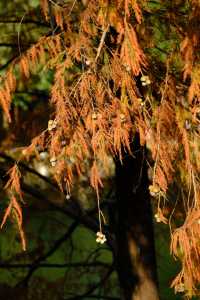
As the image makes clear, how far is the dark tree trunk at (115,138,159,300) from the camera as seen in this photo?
22.5ft

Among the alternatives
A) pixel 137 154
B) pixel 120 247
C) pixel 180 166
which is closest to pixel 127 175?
pixel 137 154

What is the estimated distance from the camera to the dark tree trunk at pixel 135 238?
685 cm

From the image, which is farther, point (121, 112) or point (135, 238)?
point (135, 238)

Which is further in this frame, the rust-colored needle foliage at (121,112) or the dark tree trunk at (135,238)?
the dark tree trunk at (135,238)

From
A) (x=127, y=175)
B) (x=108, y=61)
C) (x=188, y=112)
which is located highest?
(x=108, y=61)

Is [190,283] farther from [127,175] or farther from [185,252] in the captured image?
[127,175]

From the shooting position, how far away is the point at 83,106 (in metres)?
4.30

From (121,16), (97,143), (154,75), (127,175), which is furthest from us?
(127,175)

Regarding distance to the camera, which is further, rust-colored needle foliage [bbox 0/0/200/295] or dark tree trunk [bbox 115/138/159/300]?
dark tree trunk [bbox 115/138/159/300]

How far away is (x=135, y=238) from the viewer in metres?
6.94

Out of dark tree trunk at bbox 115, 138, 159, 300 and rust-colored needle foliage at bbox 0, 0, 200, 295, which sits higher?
rust-colored needle foliage at bbox 0, 0, 200, 295

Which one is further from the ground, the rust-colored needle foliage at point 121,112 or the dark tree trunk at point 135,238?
the rust-colored needle foliage at point 121,112

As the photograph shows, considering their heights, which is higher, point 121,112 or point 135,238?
point 121,112

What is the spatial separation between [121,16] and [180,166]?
1.15 meters
